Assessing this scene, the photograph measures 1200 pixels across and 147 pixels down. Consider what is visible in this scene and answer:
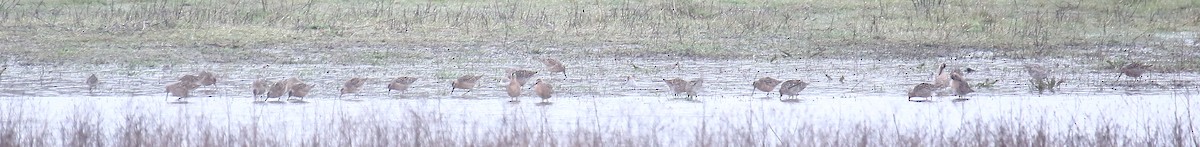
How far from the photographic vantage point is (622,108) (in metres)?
9.15

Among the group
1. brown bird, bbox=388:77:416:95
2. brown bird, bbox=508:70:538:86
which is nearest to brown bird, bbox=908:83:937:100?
brown bird, bbox=508:70:538:86

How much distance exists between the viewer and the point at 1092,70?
42.5 feet

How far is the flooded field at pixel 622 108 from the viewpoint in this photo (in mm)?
6656

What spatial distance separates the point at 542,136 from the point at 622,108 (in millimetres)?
2624

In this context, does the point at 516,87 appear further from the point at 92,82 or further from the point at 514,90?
the point at 92,82

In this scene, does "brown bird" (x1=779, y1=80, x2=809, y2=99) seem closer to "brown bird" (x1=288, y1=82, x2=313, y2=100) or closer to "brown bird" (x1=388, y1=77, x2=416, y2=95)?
"brown bird" (x1=388, y1=77, x2=416, y2=95)

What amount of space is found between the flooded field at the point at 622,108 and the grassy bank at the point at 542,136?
0.01 m

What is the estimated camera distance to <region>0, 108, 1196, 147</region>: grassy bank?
6441 mm

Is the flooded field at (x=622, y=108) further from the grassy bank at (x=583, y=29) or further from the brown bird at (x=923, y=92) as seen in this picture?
the grassy bank at (x=583, y=29)

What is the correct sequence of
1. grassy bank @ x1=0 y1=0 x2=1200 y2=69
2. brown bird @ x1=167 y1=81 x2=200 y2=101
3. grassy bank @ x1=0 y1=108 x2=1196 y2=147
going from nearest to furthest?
grassy bank @ x1=0 y1=108 x2=1196 y2=147 → brown bird @ x1=167 y1=81 x2=200 y2=101 → grassy bank @ x1=0 y1=0 x2=1200 y2=69

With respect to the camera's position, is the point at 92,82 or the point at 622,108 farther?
the point at 92,82

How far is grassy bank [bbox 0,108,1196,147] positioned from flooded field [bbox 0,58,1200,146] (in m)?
0.01

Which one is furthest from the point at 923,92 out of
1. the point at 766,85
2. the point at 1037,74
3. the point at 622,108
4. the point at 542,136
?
the point at 542,136

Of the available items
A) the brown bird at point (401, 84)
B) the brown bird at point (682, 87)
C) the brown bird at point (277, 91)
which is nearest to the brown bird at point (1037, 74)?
the brown bird at point (682, 87)
